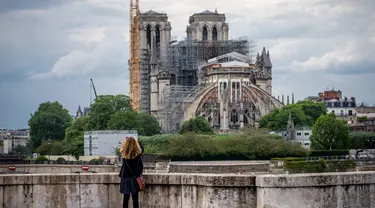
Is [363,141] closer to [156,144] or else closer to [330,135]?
[330,135]

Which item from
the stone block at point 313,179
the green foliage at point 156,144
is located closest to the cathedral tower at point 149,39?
the green foliage at point 156,144

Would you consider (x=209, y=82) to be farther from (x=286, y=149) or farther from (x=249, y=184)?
(x=249, y=184)

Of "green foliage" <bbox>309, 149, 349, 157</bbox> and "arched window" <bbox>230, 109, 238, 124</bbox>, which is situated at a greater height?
A: "arched window" <bbox>230, 109, 238, 124</bbox>

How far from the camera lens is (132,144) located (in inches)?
796

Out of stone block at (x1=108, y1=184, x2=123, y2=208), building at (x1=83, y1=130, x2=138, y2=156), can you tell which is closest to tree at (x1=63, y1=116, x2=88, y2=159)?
building at (x1=83, y1=130, x2=138, y2=156)

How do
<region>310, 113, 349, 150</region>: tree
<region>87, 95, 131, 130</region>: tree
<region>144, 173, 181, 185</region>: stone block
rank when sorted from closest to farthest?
<region>144, 173, 181, 185</region>: stone block < <region>310, 113, 349, 150</region>: tree < <region>87, 95, 131, 130</region>: tree

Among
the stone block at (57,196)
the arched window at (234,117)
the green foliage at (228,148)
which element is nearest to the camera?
the stone block at (57,196)

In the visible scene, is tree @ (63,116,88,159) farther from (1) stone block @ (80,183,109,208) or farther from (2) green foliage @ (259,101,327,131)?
(1) stone block @ (80,183,109,208)

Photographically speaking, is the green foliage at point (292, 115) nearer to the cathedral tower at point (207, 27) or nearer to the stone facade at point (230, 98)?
the stone facade at point (230, 98)

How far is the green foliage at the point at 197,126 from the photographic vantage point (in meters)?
132

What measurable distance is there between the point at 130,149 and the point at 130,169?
415mm

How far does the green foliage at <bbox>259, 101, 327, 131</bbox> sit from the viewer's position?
13925 cm

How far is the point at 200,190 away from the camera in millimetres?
20641

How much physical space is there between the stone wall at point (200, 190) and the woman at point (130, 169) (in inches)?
31.7
